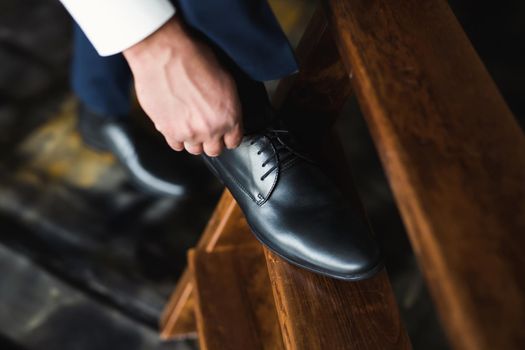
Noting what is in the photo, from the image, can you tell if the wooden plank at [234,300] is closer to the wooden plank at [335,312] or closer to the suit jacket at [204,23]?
the wooden plank at [335,312]

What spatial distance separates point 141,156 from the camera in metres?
1.12

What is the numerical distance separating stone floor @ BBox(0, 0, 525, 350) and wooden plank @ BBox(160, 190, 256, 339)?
0.06 m

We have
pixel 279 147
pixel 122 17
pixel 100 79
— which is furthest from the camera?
pixel 100 79

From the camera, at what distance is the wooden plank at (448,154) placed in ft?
1.23

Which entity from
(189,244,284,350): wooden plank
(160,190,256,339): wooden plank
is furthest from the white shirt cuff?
(189,244,284,350): wooden plank

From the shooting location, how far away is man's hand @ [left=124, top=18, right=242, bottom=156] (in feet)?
1.80

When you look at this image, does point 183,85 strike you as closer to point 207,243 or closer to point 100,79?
point 207,243

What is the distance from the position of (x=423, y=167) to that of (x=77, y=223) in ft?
2.85

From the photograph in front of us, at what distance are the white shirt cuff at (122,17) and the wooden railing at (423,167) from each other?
7.2 inches

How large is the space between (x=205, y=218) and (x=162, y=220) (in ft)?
0.31

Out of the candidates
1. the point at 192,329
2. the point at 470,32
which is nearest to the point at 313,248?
the point at 192,329

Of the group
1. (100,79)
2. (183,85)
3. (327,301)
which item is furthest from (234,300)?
(100,79)

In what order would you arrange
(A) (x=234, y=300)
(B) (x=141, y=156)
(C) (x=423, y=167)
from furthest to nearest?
(B) (x=141, y=156), (A) (x=234, y=300), (C) (x=423, y=167)

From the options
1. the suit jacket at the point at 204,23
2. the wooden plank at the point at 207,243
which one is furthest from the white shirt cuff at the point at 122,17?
the wooden plank at the point at 207,243
